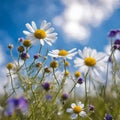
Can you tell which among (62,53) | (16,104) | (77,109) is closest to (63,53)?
(62,53)

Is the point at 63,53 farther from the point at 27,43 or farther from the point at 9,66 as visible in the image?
the point at 9,66

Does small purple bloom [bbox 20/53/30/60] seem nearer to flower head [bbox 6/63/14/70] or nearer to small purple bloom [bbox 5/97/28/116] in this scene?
flower head [bbox 6/63/14/70]

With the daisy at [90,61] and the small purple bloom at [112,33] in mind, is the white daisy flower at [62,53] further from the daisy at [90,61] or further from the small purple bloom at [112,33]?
the small purple bloom at [112,33]

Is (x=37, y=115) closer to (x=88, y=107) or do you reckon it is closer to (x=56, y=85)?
(x=56, y=85)

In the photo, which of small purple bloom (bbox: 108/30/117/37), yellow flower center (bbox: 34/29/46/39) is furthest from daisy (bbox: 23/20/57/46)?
small purple bloom (bbox: 108/30/117/37)

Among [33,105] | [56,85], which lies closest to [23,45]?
[56,85]

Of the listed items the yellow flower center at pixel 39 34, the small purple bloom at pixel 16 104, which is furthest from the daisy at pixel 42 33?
the small purple bloom at pixel 16 104
